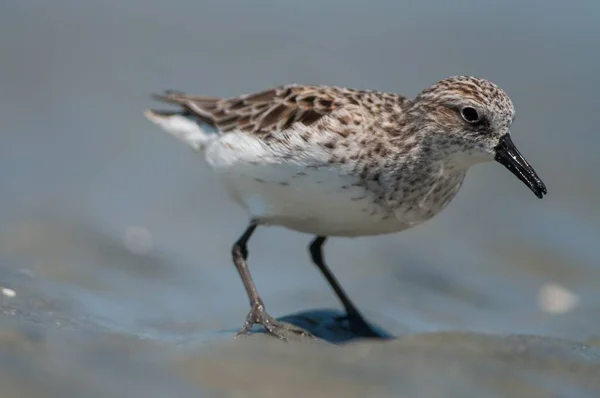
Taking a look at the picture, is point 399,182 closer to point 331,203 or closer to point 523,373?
point 331,203

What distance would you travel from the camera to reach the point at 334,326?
7.53 m

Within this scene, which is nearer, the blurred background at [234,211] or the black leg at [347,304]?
the blurred background at [234,211]

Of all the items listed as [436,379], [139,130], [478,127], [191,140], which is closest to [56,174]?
[139,130]

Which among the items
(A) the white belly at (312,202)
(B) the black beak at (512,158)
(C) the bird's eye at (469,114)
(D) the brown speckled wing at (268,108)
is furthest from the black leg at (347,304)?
(C) the bird's eye at (469,114)

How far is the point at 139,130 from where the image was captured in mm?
10773

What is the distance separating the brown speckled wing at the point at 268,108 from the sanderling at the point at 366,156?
0.04 feet

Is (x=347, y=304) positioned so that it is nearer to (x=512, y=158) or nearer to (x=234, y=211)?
(x=512, y=158)

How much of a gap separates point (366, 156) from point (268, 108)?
108 centimetres

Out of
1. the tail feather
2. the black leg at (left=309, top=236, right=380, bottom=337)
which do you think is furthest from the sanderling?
the black leg at (left=309, top=236, right=380, bottom=337)

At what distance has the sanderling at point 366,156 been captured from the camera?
664 cm

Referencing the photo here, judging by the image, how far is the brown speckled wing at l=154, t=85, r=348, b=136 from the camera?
712cm

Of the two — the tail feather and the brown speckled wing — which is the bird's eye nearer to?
the brown speckled wing

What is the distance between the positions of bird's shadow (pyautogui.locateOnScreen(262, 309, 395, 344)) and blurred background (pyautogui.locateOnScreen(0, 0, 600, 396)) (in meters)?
0.48

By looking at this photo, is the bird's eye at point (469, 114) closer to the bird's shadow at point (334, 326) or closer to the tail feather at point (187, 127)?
the bird's shadow at point (334, 326)
